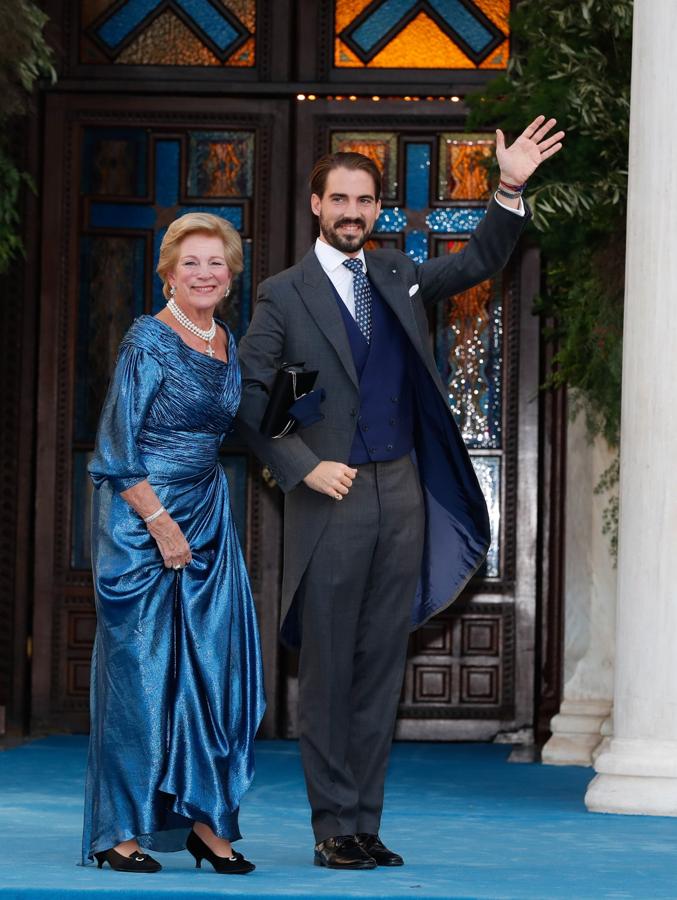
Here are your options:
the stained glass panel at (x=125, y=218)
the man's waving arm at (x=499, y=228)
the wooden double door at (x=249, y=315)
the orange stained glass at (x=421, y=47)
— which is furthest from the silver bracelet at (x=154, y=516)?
the orange stained glass at (x=421, y=47)

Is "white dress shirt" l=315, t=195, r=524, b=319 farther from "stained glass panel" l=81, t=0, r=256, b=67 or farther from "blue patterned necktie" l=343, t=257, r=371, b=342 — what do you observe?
"stained glass panel" l=81, t=0, r=256, b=67

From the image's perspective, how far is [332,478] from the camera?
4.12 m

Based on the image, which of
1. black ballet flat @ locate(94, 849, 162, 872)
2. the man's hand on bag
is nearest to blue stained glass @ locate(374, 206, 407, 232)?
the man's hand on bag

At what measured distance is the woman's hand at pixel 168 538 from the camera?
418 centimetres

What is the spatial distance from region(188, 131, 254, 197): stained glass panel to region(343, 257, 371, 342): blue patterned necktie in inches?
149

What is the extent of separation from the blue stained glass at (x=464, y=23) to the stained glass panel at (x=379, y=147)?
57cm

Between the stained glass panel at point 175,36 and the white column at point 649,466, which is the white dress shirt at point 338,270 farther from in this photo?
the stained glass panel at point 175,36

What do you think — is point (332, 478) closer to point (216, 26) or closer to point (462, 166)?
point (462, 166)

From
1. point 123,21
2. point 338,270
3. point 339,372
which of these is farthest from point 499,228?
point 123,21

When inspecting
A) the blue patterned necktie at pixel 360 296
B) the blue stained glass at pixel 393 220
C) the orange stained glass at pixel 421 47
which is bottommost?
the blue patterned necktie at pixel 360 296

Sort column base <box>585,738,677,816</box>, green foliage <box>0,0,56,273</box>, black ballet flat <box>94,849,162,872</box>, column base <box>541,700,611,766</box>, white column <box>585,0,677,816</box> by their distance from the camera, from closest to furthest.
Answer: black ballet flat <box>94,849,162,872</box> < column base <box>585,738,677,816</box> < white column <box>585,0,677,816</box> < green foliage <box>0,0,56,273</box> < column base <box>541,700,611,766</box>

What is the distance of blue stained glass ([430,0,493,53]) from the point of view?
805 centimetres

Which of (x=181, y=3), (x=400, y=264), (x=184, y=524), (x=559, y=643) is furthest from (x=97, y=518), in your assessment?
(x=181, y=3)

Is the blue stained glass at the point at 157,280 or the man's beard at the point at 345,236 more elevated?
the blue stained glass at the point at 157,280
